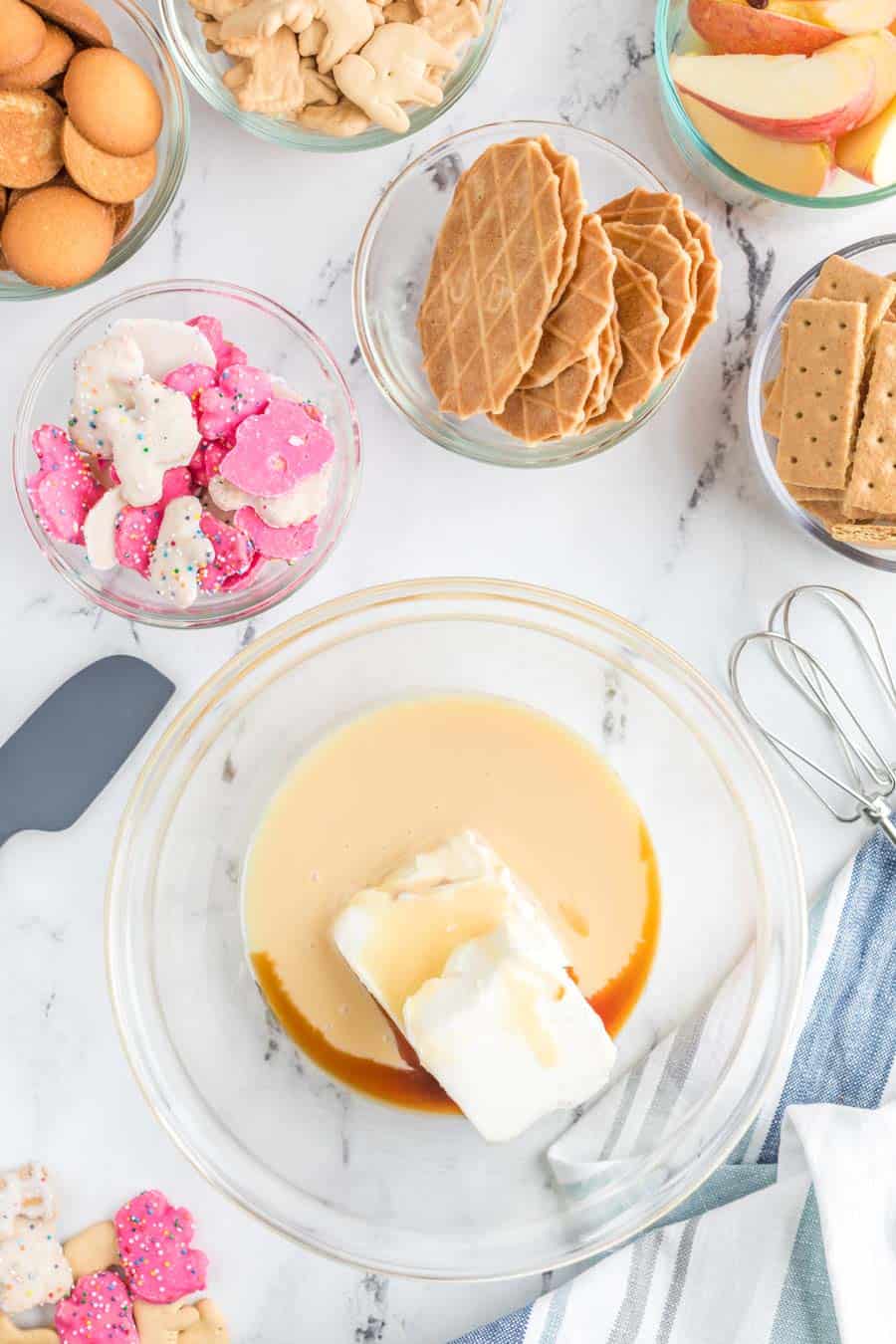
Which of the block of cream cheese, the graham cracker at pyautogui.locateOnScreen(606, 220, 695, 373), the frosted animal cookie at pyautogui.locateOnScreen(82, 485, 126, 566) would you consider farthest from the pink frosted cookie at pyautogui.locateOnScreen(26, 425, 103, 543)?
the graham cracker at pyautogui.locateOnScreen(606, 220, 695, 373)

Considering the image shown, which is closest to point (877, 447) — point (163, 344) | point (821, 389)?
point (821, 389)

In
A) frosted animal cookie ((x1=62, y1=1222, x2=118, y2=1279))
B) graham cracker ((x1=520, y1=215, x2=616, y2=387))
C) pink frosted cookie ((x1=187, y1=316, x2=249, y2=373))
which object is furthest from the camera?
frosted animal cookie ((x1=62, y1=1222, x2=118, y2=1279))

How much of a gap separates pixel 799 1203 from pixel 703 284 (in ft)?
3.30

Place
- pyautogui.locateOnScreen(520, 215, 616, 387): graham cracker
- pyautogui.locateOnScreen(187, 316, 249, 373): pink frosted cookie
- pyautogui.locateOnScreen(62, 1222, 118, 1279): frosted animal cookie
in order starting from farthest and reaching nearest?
pyautogui.locateOnScreen(62, 1222, 118, 1279): frosted animal cookie → pyautogui.locateOnScreen(187, 316, 249, 373): pink frosted cookie → pyautogui.locateOnScreen(520, 215, 616, 387): graham cracker

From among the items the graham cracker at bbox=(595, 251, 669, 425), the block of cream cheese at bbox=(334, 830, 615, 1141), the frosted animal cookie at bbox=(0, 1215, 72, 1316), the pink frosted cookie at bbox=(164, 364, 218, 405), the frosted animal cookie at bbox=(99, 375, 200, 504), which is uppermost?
the graham cracker at bbox=(595, 251, 669, 425)

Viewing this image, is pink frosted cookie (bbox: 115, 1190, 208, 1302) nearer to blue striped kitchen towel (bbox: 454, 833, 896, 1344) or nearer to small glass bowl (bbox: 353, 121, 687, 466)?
blue striped kitchen towel (bbox: 454, 833, 896, 1344)

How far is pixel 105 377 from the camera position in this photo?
117 cm

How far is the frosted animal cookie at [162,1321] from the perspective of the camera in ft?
4.30

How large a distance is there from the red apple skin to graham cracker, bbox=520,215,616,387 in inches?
10.2

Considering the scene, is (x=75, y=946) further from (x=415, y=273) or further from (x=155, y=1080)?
(x=415, y=273)

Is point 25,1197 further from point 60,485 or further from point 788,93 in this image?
point 788,93

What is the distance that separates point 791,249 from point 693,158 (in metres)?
0.16

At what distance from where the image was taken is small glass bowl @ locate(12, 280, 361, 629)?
127 centimetres

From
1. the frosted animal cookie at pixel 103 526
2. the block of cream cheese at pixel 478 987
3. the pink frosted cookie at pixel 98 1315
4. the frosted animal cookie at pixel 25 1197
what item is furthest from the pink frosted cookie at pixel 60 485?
the pink frosted cookie at pixel 98 1315
